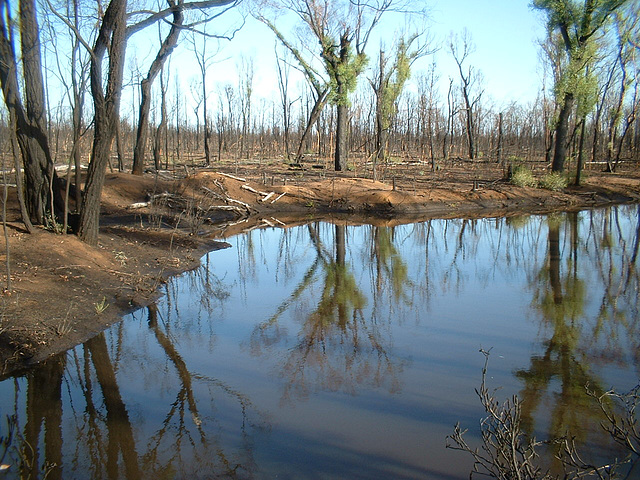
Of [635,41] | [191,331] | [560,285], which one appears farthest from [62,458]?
[635,41]

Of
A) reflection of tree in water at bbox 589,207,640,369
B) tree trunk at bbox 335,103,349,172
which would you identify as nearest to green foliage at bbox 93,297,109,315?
reflection of tree in water at bbox 589,207,640,369

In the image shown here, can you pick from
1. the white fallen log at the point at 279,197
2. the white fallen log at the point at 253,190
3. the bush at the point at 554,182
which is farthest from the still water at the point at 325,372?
the bush at the point at 554,182

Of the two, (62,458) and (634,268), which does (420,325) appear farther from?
(634,268)

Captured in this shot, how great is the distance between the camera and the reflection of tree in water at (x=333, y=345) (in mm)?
6008

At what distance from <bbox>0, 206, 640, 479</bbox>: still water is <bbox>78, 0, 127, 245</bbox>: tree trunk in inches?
81.7

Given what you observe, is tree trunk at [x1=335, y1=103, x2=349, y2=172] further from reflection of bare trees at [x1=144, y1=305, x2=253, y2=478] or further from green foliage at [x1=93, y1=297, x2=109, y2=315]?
reflection of bare trees at [x1=144, y1=305, x2=253, y2=478]

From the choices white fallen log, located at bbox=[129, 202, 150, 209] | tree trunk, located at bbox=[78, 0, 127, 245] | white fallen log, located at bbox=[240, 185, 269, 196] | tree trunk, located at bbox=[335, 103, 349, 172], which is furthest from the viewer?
tree trunk, located at bbox=[335, 103, 349, 172]

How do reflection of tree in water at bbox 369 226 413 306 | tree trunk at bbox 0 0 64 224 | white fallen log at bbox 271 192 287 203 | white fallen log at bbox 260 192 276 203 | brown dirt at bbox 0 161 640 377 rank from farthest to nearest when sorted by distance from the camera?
white fallen log at bbox 271 192 287 203 < white fallen log at bbox 260 192 276 203 < reflection of tree in water at bbox 369 226 413 306 < tree trunk at bbox 0 0 64 224 < brown dirt at bbox 0 161 640 377

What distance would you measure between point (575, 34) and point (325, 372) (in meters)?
24.5

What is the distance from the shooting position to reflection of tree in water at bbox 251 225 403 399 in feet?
19.7

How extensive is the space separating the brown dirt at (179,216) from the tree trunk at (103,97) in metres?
0.69

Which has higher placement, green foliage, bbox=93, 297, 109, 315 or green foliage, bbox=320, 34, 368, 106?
green foliage, bbox=320, 34, 368, 106

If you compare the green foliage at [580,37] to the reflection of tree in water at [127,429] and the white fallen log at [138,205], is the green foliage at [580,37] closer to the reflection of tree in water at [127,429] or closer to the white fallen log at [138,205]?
the white fallen log at [138,205]

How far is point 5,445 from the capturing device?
4.63 m
